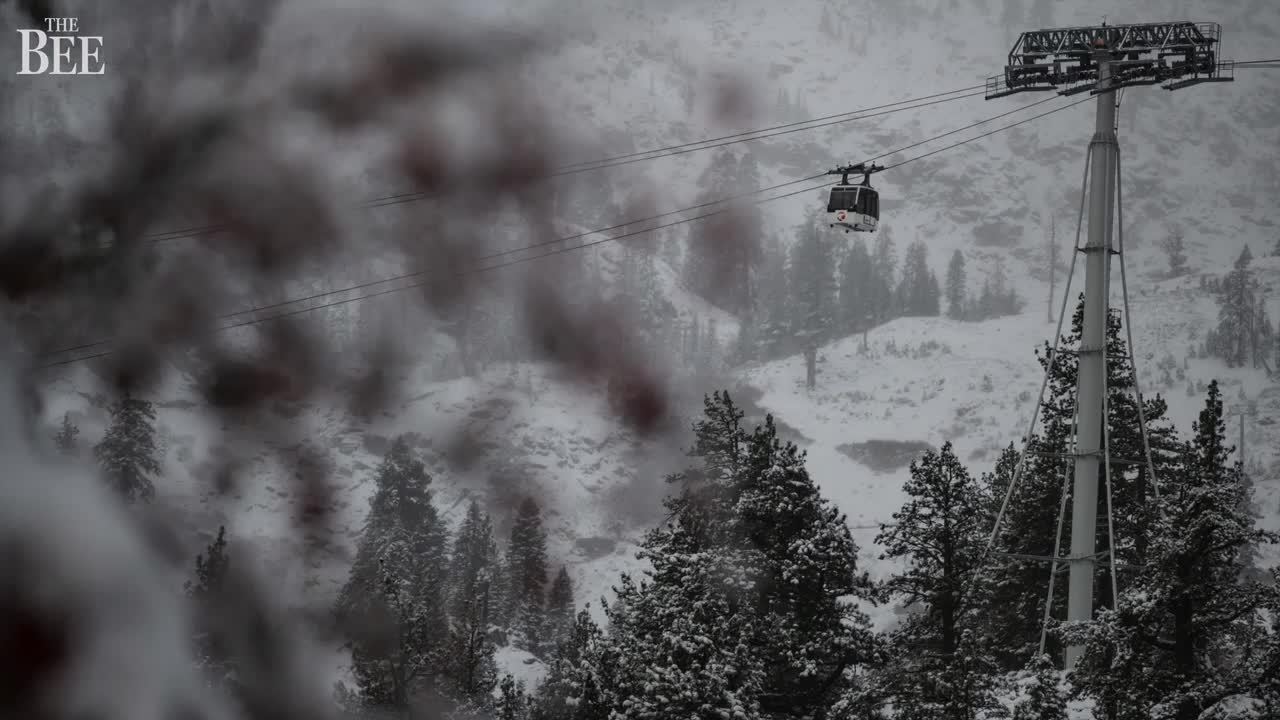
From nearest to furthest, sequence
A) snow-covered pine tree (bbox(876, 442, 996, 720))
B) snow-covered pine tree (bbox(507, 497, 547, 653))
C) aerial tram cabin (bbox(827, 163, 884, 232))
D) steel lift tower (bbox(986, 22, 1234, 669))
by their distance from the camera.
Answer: snow-covered pine tree (bbox(876, 442, 996, 720)) < aerial tram cabin (bbox(827, 163, 884, 232)) < steel lift tower (bbox(986, 22, 1234, 669)) < snow-covered pine tree (bbox(507, 497, 547, 653))

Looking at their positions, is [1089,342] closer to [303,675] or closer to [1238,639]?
[1238,639]

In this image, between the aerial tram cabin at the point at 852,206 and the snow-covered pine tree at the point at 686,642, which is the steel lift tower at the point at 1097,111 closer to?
the aerial tram cabin at the point at 852,206

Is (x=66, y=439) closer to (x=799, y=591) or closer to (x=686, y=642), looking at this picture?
(x=686, y=642)

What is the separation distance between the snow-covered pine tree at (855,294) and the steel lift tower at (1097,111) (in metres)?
148

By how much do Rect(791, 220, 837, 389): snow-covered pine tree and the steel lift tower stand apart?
123 metres

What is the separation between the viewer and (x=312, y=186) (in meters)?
26.5

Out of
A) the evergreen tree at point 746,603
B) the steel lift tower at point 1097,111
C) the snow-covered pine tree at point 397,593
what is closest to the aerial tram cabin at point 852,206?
the steel lift tower at point 1097,111

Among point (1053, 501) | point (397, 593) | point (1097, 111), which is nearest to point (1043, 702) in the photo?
point (1053, 501)

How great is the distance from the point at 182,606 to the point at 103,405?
4.93m

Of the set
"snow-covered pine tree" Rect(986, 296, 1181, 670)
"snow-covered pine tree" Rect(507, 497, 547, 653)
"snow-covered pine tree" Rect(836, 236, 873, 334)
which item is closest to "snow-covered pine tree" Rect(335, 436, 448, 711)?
"snow-covered pine tree" Rect(507, 497, 547, 653)

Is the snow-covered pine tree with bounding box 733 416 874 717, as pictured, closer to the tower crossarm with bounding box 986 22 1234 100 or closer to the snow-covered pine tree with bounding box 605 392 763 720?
the snow-covered pine tree with bounding box 605 392 763 720

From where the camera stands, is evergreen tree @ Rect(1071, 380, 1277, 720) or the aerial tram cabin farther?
the aerial tram cabin

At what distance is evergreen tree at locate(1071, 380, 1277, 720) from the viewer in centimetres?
1917
